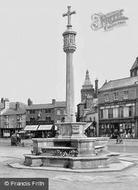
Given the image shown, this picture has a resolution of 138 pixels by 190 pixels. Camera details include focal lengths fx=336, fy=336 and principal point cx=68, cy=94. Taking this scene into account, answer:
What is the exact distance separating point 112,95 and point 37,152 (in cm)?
4777

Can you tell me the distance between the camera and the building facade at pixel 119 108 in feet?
200

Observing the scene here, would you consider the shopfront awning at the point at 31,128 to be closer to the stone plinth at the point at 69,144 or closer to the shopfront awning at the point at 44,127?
the shopfront awning at the point at 44,127

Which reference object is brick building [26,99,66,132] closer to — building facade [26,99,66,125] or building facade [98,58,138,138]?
building facade [26,99,66,125]

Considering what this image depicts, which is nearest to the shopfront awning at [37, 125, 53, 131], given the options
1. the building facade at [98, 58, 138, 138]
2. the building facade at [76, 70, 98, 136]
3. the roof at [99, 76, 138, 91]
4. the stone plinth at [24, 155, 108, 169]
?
the building facade at [76, 70, 98, 136]

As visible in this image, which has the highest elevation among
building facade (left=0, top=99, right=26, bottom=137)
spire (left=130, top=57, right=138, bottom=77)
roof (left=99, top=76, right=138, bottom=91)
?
spire (left=130, top=57, right=138, bottom=77)

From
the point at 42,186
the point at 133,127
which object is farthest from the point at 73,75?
the point at 133,127

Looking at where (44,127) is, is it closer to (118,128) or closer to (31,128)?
(31,128)

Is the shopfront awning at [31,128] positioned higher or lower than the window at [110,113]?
lower

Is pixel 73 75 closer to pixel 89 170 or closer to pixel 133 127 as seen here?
pixel 89 170

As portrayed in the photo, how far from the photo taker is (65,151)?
18.0 metres

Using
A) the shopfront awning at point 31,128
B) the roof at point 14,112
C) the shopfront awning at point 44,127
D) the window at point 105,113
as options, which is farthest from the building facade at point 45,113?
the window at point 105,113

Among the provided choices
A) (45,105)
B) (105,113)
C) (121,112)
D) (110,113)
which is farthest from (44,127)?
(121,112)

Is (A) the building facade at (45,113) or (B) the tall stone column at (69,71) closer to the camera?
(B) the tall stone column at (69,71)

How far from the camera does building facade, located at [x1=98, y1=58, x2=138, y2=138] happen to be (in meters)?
61.0
